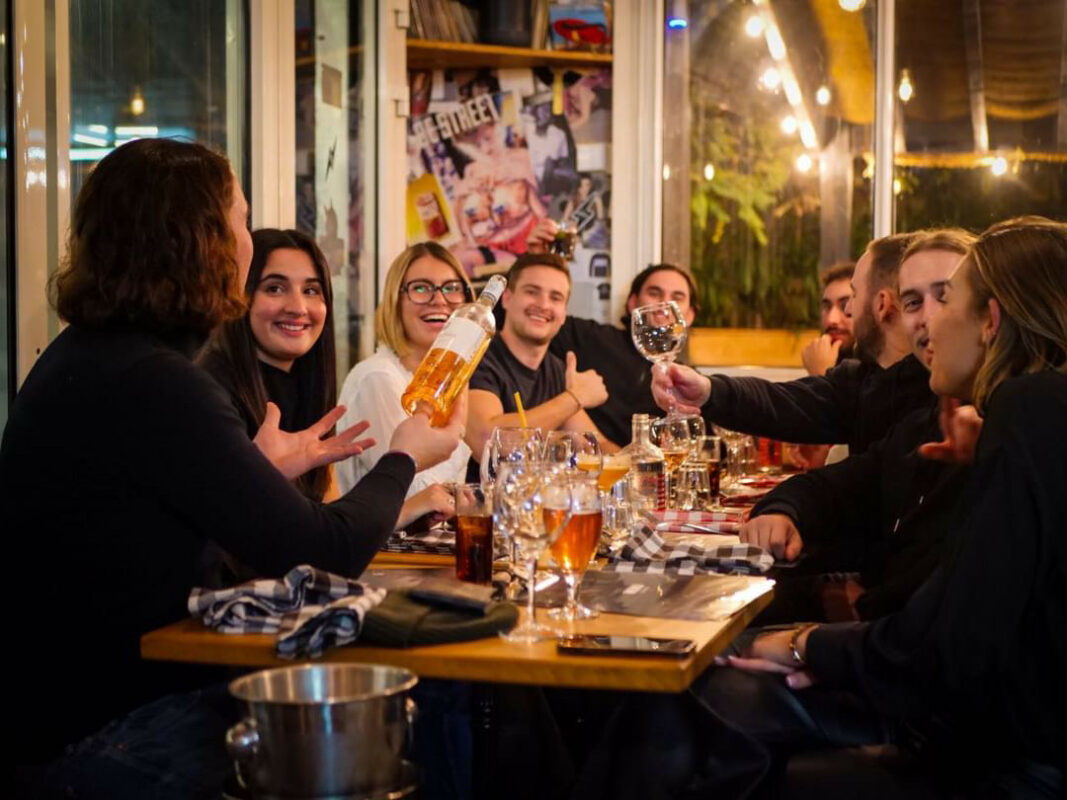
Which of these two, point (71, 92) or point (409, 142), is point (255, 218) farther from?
point (409, 142)

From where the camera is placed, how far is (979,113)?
5.43 metres

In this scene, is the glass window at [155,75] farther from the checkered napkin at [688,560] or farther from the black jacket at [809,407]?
the checkered napkin at [688,560]

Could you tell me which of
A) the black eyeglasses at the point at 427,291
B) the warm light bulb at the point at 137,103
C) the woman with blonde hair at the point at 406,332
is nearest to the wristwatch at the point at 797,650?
the woman with blonde hair at the point at 406,332

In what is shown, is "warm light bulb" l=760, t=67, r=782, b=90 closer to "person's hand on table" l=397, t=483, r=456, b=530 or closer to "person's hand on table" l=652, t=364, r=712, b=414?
"person's hand on table" l=652, t=364, r=712, b=414

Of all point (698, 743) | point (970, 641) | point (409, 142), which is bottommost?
point (698, 743)

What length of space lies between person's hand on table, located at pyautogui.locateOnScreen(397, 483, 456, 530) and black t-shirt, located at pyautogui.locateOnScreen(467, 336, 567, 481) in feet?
5.96

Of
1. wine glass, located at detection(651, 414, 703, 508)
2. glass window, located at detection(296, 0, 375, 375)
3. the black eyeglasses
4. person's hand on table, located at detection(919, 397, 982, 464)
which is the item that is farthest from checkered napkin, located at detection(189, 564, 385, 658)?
glass window, located at detection(296, 0, 375, 375)

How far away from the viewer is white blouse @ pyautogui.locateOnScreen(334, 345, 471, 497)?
132 inches

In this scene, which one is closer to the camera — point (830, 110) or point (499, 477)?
point (499, 477)

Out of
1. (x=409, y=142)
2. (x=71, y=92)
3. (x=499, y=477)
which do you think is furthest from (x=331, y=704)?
(x=409, y=142)

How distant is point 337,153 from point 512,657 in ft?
11.7

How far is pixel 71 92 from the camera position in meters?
2.97

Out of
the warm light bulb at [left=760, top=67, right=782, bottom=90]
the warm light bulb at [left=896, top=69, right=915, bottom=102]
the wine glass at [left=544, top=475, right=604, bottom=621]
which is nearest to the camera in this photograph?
the wine glass at [left=544, top=475, right=604, bottom=621]

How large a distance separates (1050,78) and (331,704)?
4.89 metres
